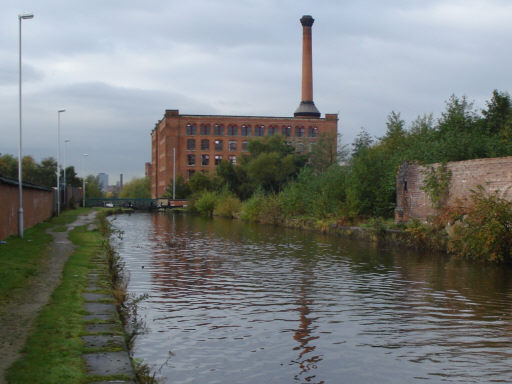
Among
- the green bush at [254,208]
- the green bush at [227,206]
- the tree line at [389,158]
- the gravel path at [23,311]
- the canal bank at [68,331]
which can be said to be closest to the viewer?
the canal bank at [68,331]

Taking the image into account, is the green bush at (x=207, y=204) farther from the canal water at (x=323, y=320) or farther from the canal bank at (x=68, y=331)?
the canal bank at (x=68, y=331)

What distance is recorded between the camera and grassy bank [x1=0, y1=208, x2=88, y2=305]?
1159 centimetres

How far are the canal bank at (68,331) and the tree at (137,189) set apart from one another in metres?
117

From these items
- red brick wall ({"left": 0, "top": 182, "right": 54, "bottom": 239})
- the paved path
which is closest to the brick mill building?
red brick wall ({"left": 0, "top": 182, "right": 54, "bottom": 239})

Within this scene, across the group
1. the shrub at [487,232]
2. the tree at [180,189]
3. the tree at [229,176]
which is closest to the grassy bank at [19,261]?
the shrub at [487,232]

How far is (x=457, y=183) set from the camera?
2436cm

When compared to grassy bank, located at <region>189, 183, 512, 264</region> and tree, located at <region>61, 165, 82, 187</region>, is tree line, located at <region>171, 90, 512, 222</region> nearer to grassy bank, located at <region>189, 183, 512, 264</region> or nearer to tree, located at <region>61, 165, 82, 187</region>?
grassy bank, located at <region>189, 183, 512, 264</region>

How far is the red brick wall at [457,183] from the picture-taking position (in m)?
21.0

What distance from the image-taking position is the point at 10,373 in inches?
247

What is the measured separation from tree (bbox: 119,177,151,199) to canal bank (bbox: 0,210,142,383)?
11689 cm

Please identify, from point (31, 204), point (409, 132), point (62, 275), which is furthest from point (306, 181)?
point (62, 275)

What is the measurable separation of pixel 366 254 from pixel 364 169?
13.0 m

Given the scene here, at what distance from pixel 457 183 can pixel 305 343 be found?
1729 cm

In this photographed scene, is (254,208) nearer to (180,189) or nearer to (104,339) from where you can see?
(180,189)
